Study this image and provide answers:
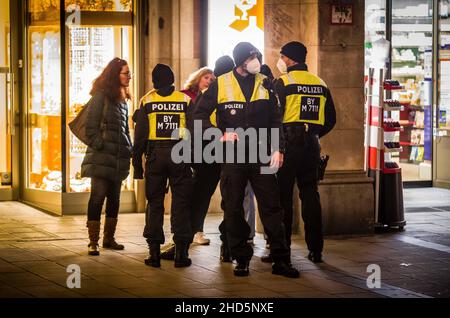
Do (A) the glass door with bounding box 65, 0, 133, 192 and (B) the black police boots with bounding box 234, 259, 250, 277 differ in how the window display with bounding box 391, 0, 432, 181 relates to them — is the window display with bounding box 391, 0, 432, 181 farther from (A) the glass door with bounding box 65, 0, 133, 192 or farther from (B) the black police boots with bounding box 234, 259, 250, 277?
(B) the black police boots with bounding box 234, 259, 250, 277

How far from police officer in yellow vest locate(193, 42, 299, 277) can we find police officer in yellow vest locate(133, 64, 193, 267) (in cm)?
46

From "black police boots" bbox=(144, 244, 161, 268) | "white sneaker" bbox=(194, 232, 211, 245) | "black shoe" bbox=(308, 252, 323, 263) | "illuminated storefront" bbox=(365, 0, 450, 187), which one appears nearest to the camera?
"black police boots" bbox=(144, 244, 161, 268)

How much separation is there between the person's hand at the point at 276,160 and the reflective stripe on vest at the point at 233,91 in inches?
19.9

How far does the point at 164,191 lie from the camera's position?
9.21m

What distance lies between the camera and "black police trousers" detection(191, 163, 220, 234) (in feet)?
32.3

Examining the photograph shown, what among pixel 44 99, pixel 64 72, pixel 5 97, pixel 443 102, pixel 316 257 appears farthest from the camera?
pixel 443 102

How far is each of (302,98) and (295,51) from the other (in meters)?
0.45

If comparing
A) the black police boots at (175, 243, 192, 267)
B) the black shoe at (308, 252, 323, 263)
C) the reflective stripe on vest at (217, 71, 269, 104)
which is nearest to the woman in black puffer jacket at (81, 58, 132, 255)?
the black police boots at (175, 243, 192, 267)

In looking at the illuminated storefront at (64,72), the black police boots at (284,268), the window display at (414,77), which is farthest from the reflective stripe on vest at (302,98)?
the window display at (414,77)

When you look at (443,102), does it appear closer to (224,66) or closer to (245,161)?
(224,66)

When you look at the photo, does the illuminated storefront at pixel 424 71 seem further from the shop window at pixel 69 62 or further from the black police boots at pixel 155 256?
the black police boots at pixel 155 256

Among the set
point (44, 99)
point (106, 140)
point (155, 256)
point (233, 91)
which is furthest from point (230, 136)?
point (44, 99)

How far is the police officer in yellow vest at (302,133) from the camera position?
9.30 meters
